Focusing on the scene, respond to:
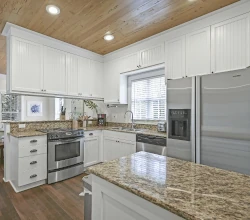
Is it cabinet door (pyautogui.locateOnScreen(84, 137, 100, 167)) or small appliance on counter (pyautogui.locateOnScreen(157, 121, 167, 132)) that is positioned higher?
small appliance on counter (pyautogui.locateOnScreen(157, 121, 167, 132))

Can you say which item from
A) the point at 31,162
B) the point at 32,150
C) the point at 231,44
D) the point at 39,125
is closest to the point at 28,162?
the point at 31,162

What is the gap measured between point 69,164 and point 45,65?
1957 mm

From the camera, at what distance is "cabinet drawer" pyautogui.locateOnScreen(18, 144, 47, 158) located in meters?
2.61

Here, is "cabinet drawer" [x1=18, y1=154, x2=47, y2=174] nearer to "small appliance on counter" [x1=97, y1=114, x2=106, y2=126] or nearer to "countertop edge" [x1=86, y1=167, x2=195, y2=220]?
"small appliance on counter" [x1=97, y1=114, x2=106, y2=126]

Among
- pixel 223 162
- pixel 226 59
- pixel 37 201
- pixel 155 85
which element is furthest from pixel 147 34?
pixel 37 201

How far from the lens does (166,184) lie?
0.83 metres

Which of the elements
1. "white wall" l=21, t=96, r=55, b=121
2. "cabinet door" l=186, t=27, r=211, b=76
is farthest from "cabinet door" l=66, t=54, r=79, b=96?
"cabinet door" l=186, t=27, r=211, b=76

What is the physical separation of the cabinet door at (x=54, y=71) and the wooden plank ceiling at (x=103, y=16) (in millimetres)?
331

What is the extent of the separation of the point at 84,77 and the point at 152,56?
5.45ft

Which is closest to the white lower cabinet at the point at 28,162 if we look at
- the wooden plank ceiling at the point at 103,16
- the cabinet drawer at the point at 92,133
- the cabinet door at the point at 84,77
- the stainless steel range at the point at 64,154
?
the stainless steel range at the point at 64,154

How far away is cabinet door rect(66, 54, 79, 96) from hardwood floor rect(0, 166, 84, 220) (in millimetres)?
1868

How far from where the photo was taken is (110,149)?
3.60 meters

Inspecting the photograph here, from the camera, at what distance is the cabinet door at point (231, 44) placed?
2091 mm

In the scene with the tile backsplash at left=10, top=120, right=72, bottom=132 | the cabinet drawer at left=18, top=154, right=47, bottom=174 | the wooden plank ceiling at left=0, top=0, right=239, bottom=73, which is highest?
the wooden plank ceiling at left=0, top=0, right=239, bottom=73
